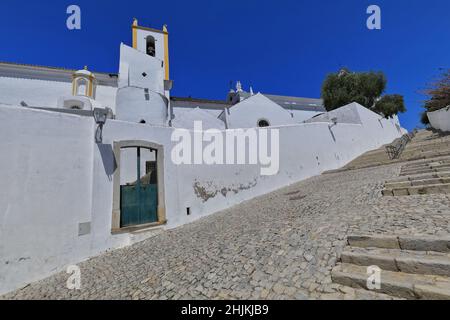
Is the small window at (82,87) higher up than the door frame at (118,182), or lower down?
higher up

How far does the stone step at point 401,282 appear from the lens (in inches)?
80.7

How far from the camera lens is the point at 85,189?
5.82m

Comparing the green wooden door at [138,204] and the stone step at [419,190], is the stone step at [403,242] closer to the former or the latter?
the stone step at [419,190]

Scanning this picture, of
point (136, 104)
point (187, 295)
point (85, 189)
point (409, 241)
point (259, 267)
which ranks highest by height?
point (136, 104)

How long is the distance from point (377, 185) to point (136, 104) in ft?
48.8

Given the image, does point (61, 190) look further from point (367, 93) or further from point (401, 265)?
point (367, 93)

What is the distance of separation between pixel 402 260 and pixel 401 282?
347mm

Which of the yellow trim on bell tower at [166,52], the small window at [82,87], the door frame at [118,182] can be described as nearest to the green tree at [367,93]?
the yellow trim on bell tower at [166,52]

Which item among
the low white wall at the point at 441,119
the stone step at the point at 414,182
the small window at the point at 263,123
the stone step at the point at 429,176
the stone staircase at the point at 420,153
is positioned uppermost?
the small window at the point at 263,123

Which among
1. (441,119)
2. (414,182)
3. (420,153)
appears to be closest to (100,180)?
(414,182)

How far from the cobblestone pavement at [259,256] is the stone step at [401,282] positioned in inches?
4.6
